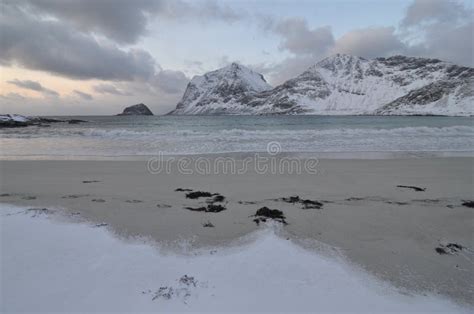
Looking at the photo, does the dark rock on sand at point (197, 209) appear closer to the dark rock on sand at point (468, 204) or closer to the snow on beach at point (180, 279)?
the snow on beach at point (180, 279)

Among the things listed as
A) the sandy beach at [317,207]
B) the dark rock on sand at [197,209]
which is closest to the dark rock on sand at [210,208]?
the dark rock on sand at [197,209]

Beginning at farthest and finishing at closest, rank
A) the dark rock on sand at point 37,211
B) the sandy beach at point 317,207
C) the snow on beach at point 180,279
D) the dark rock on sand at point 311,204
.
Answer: the dark rock on sand at point 311,204 → the dark rock on sand at point 37,211 → the sandy beach at point 317,207 → the snow on beach at point 180,279

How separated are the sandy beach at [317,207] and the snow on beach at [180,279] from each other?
1.09ft

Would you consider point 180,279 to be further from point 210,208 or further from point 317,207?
point 317,207

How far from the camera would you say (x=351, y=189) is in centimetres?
629

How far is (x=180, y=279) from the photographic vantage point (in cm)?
274

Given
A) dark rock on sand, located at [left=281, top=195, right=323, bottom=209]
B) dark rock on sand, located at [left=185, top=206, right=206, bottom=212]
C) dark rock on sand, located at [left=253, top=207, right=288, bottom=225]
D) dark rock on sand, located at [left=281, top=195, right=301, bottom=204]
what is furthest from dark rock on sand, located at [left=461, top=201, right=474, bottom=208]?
dark rock on sand, located at [left=185, top=206, right=206, bottom=212]

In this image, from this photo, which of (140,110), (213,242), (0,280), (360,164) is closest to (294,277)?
(213,242)

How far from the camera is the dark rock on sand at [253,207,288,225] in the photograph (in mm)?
4387

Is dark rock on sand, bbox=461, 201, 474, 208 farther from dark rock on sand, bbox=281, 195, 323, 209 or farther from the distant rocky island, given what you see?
the distant rocky island

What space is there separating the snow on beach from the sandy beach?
13.1 inches

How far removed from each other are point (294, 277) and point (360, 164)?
A: 773cm

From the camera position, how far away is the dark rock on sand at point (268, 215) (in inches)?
173

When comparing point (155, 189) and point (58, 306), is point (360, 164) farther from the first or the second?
point (58, 306)
